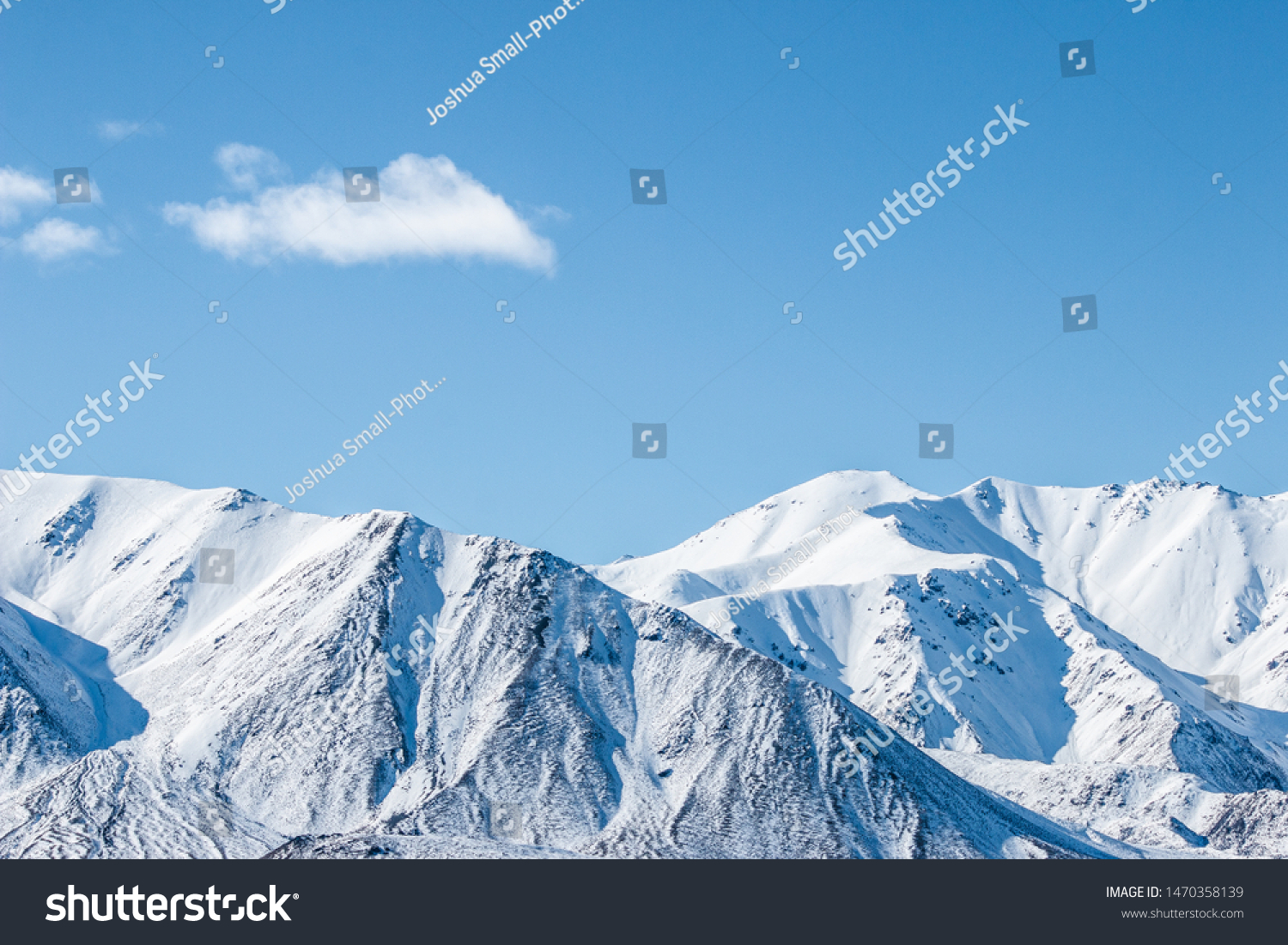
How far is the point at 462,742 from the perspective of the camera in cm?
15488

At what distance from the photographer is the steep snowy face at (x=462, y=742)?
13525 cm

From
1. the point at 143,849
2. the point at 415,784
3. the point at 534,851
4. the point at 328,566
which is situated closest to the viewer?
the point at 534,851

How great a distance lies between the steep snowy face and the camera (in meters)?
135

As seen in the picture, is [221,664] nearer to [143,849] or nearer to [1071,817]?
[143,849]

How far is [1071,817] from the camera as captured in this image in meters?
186

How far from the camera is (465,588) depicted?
183 metres
